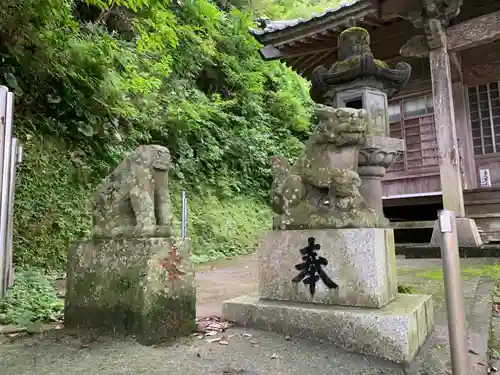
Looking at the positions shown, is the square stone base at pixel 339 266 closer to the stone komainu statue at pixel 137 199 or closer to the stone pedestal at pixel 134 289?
the stone pedestal at pixel 134 289

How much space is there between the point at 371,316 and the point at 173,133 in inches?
279

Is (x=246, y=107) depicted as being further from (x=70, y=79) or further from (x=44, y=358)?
(x=44, y=358)

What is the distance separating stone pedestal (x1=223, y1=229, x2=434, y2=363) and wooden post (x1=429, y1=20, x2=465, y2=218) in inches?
175

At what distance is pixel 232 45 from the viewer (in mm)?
11758

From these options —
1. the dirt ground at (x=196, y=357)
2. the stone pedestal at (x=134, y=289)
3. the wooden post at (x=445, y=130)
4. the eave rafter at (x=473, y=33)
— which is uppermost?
the eave rafter at (x=473, y=33)

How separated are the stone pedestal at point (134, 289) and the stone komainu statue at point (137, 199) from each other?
0.11 metres

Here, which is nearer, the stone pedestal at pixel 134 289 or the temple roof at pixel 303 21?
the stone pedestal at pixel 134 289

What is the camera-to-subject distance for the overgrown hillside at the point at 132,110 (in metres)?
5.54

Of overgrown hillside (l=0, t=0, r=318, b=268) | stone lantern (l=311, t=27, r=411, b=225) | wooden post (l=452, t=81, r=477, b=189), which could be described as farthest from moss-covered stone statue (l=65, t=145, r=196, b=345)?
wooden post (l=452, t=81, r=477, b=189)

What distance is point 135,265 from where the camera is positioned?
2523 mm

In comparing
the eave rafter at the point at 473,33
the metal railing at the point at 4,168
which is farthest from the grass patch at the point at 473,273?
the metal railing at the point at 4,168

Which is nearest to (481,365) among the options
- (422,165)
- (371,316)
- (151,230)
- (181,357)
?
(371,316)

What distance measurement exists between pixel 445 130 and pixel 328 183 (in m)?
5.02

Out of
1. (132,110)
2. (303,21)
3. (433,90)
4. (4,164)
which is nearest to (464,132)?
(433,90)
